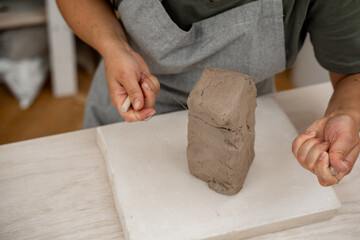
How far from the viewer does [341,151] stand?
28.7 inches

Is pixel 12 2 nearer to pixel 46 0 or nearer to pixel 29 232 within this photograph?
pixel 46 0

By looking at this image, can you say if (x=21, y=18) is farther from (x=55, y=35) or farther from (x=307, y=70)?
(x=307, y=70)

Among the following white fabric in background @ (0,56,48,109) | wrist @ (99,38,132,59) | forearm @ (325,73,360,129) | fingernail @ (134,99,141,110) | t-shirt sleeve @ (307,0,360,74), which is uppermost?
t-shirt sleeve @ (307,0,360,74)

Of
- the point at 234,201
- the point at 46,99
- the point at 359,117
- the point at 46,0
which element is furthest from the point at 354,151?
the point at 46,99

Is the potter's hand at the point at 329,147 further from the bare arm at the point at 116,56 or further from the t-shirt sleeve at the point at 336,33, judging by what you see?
the bare arm at the point at 116,56

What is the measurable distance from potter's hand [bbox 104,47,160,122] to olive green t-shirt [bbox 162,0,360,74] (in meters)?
0.15

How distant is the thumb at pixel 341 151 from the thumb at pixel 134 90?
37cm

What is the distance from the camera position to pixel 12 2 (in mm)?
2039

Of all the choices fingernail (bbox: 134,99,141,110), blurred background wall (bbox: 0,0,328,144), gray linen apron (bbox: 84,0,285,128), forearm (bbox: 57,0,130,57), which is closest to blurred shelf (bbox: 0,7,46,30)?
blurred background wall (bbox: 0,0,328,144)

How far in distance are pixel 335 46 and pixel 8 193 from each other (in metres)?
0.78

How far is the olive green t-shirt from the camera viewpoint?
2.86 ft

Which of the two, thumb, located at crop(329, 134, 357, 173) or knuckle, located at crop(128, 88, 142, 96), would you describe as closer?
thumb, located at crop(329, 134, 357, 173)

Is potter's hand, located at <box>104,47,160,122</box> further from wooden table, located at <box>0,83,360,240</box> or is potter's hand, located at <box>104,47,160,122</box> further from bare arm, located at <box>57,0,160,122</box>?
wooden table, located at <box>0,83,360,240</box>

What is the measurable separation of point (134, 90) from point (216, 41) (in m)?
0.23
